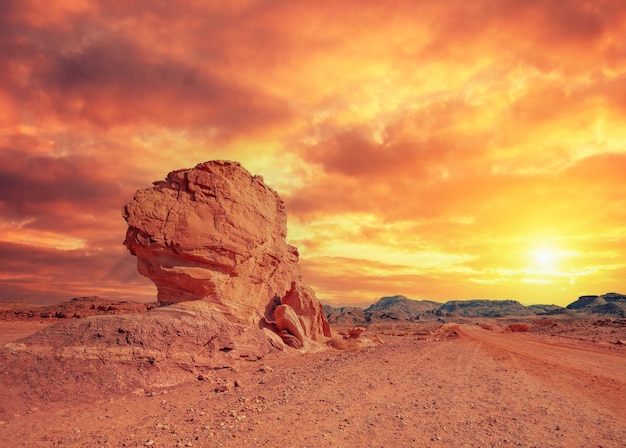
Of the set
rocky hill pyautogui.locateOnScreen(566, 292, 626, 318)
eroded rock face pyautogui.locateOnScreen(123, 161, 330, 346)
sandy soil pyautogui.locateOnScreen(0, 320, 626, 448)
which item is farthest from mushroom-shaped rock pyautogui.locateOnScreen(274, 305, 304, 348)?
rocky hill pyautogui.locateOnScreen(566, 292, 626, 318)

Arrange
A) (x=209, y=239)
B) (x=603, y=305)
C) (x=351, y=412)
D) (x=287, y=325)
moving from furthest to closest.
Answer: (x=603, y=305), (x=287, y=325), (x=209, y=239), (x=351, y=412)

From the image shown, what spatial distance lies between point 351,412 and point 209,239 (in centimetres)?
1074

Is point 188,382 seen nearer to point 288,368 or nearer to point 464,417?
point 288,368

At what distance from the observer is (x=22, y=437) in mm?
8117

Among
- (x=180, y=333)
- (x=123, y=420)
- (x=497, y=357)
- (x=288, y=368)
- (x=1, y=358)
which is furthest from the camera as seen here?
(x=497, y=357)

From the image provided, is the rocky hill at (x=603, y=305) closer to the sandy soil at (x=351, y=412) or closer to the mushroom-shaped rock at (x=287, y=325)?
the mushroom-shaped rock at (x=287, y=325)

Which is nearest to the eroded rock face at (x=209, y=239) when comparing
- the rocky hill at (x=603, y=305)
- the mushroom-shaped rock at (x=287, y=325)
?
the mushroom-shaped rock at (x=287, y=325)

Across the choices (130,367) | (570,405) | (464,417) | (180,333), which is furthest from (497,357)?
(130,367)

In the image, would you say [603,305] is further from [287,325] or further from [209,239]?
[209,239]

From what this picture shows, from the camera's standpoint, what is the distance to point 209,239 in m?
17.5

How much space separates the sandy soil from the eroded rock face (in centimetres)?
455

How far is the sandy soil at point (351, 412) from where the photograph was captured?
742 centimetres

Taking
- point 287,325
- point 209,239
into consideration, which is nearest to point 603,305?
point 287,325

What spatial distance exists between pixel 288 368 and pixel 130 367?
5.83 m
